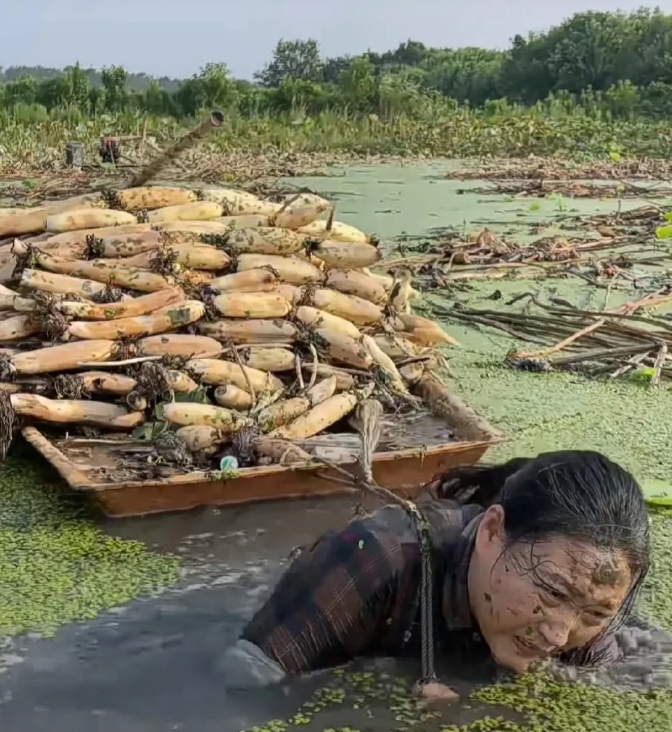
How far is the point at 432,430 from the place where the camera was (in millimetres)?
3373

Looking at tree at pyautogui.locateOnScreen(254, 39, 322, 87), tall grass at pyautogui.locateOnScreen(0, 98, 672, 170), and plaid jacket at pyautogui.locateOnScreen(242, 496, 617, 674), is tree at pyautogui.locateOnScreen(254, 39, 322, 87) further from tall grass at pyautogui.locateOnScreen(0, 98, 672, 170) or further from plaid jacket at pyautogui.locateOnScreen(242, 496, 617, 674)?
plaid jacket at pyautogui.locateOnScreen(242, 496, 617, 674)

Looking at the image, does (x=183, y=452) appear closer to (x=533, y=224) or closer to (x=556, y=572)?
(x=556, y=572)

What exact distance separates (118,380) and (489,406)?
54.6 inches

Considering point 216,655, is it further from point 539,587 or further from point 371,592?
point 539,587

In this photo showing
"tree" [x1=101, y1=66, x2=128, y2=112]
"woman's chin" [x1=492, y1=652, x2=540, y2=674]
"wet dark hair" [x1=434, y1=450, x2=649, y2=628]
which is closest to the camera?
"wet dark hair" [x1=434, y1=450, x2=649, y2=628]

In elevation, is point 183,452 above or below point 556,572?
below

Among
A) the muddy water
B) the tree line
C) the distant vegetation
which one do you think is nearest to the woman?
the muddy water

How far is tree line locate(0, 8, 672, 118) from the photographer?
17641mm

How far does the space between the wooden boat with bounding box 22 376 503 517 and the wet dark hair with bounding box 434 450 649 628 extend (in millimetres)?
1079

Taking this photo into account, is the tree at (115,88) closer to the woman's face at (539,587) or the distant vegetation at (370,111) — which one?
the distant vegetation at (370,111)

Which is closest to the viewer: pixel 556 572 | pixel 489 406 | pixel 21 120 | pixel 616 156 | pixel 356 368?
pixel 556 572

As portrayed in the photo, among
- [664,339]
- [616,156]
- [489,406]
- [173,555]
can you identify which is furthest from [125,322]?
[616,156]

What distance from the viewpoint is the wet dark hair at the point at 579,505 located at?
152cm

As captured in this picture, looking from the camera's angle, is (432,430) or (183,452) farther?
(432,430)
